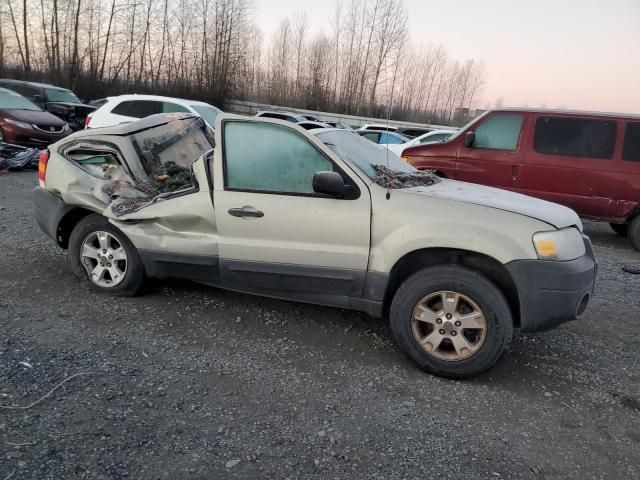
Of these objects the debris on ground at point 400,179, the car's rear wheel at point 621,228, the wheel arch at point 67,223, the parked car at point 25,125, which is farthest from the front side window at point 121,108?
A: the car's rear wheel at point 621,228

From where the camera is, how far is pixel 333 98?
4353cm

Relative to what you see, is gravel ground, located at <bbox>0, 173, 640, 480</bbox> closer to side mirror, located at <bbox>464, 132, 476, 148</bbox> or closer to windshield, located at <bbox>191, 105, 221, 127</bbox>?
side mirror, located at <bbox>464, 132, 476, 148</bbox>

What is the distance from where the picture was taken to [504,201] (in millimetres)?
3645

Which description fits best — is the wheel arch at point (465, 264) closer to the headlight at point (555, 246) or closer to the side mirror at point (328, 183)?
the headlight at point (555, 246)

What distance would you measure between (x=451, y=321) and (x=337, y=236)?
3.15 feet

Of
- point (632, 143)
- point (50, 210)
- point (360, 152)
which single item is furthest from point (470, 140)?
point (50, 210)

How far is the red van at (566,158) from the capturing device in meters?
7.35

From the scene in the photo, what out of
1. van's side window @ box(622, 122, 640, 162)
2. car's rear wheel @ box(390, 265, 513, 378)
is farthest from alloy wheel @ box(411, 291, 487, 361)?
van's side window @ box(622, 122, 640, 162)

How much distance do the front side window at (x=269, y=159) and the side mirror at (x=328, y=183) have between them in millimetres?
190

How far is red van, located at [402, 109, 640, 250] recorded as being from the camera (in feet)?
24.1

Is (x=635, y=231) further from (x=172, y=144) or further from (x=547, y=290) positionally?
(x=172, y=144)

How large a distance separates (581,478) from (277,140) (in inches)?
111

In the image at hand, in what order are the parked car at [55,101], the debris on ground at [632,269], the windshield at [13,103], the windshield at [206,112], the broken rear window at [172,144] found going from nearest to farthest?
the broken rear window at [172,144], the debris on ground at [632,269], the windshield at [206,112], the windshield at [13,103], the parked car at [55,101]

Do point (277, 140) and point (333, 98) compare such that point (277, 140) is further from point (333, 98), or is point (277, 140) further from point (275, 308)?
point (333, 98)
